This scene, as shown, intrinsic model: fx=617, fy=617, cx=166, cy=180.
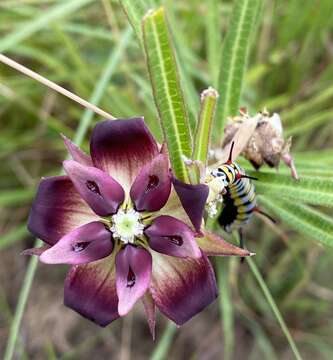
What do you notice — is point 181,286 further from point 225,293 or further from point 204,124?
point 225,293

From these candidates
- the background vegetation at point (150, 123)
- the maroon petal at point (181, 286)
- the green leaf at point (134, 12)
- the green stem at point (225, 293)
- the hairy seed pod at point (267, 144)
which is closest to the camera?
the maroon petal at point (181, 286)

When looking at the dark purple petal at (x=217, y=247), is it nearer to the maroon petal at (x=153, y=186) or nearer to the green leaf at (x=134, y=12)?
the maroon petal at (x=153, y=186)

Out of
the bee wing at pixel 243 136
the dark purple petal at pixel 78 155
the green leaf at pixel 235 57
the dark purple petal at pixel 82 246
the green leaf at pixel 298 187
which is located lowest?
the dark purple petal at pixel 82 246

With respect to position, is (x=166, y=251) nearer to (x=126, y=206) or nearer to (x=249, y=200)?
(x=126, y=206)

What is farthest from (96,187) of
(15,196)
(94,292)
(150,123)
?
(15,196)

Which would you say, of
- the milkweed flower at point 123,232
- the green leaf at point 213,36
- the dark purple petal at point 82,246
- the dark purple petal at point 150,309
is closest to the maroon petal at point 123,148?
the milkweed flower at point 123,232

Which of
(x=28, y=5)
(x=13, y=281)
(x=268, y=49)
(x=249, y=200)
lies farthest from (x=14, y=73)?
(x=249, y=200)
